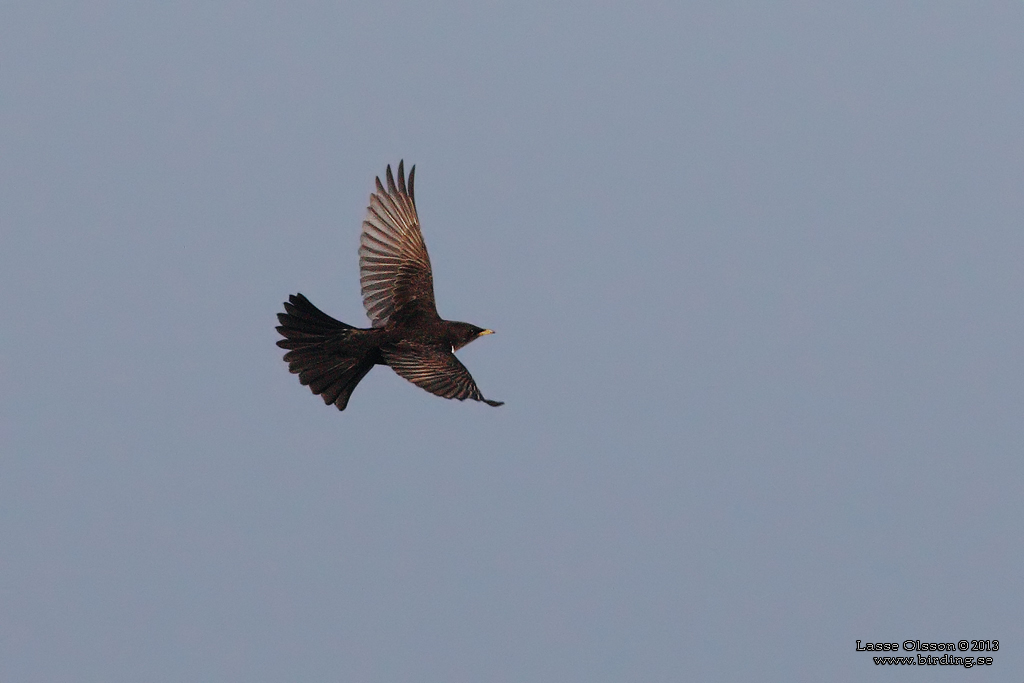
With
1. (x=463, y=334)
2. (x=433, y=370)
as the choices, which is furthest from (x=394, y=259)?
(x=433, y=370)

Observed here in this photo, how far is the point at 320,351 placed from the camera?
13.0 m

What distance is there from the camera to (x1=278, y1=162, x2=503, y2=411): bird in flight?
1284 centimetres

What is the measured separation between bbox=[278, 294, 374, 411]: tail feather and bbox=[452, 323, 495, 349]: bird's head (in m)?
1.02

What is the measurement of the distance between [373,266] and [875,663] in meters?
6.85

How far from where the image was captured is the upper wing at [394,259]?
14039 millimetres

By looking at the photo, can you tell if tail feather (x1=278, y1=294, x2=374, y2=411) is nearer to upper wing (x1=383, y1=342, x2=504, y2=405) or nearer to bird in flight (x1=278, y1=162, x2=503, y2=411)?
bird in flight (x1=278, y1=162, x2=503, y2=411)

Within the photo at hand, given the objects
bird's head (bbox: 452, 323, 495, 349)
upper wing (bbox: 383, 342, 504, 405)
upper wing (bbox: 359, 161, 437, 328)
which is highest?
upper wing (bbox: 359, 161, 437, 328)

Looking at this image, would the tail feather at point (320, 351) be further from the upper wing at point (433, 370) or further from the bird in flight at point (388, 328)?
the upper wing at point (433, 370)

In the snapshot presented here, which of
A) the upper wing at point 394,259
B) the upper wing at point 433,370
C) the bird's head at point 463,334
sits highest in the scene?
the upper wing at point 394,259

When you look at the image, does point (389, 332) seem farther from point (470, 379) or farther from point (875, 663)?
point (875, 663)

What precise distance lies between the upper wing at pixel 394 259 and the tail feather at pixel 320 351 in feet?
2.72

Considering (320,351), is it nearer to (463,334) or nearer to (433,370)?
→ (433,370)

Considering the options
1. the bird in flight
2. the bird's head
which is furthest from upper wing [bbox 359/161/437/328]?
the bird's head

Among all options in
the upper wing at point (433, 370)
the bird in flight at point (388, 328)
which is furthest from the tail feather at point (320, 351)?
the upper wing at point (433, 370)
